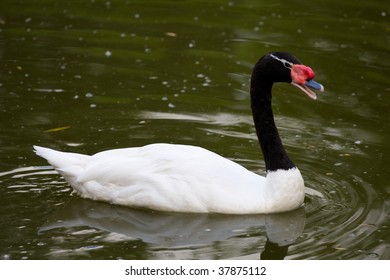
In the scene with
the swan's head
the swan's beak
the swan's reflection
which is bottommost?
the swan's reflection

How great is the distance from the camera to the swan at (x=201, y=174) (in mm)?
9016

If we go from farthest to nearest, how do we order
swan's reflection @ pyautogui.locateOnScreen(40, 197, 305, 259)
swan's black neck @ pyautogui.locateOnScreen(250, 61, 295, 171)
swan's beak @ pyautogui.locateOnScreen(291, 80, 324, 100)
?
swan's black neck @ pyautogui.locateOnScreen(250, 61, 295, 171) < swan's beak @ pyautogui.locateOnScreen(291, 80, 324, 100) < swan's reflection @ pyautogui.locateOnScreen(40, 197, 305, 259)

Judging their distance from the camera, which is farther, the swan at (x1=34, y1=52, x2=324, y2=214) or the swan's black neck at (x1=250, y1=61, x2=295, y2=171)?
the swan's black neck at (x1=250, y1=61, x2=295, y2=171)

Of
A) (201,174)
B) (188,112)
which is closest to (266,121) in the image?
(201,174)

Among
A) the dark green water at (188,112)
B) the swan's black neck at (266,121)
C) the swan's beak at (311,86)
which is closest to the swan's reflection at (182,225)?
Result: the dark green water at (188,112)

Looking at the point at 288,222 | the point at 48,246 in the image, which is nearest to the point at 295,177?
the point at 288,222

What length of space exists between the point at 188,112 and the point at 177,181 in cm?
277

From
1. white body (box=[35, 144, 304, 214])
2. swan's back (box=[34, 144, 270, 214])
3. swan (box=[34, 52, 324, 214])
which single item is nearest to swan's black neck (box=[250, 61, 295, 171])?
swan (box=[34, 52, 324, 214])

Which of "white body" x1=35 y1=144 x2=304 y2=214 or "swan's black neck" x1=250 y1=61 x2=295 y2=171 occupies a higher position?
"swan's black neck" x1=250 y1=61 x2=295 y2=171

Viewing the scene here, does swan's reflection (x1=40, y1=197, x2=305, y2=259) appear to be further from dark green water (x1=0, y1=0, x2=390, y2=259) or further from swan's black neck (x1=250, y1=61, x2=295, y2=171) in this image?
swan's black neck (x1=250, y1=61, x2=295, y2=171)

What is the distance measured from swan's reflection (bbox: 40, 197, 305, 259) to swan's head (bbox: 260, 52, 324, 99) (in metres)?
1.21

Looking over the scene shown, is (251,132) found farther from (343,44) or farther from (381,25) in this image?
(381,25)

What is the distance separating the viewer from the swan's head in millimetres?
9023

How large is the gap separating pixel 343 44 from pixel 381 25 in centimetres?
121
